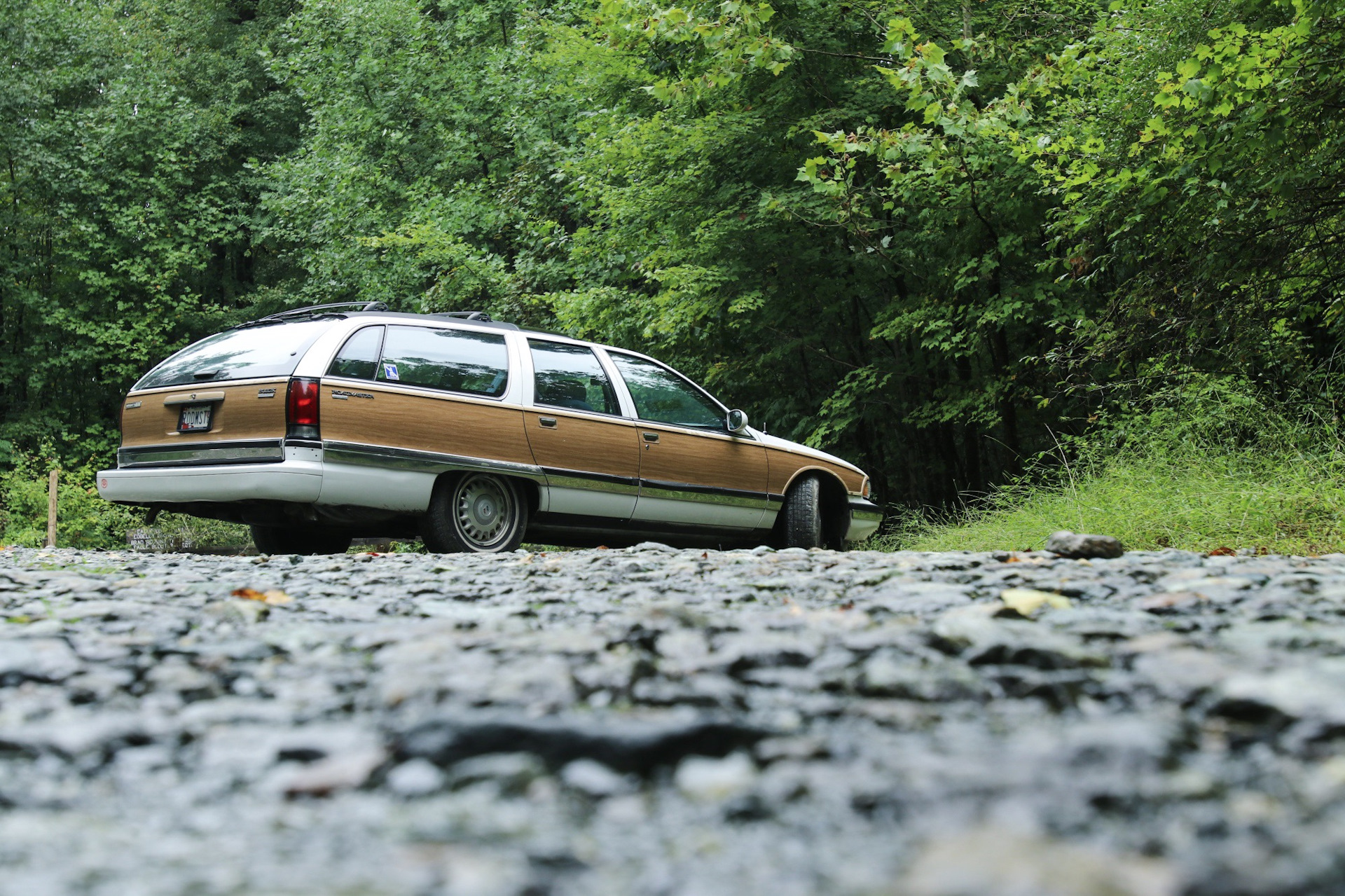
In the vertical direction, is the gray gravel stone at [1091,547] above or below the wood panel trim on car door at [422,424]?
below

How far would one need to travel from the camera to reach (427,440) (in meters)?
6.38

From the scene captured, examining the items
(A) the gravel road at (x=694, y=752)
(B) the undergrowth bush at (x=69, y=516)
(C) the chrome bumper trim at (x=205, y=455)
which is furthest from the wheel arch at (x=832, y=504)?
(B) the undergrowth bush at (x=69, y=516)

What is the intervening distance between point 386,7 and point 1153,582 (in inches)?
887

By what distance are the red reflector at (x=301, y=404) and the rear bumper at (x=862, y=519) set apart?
448cm

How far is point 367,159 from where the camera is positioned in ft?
71.7

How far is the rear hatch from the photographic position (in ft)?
20.0

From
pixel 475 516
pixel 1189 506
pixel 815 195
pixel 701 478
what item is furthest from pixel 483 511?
pixel 815 195

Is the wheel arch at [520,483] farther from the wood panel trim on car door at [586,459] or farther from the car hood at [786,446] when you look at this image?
the car hood at [786,446]

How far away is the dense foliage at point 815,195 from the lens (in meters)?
8.35

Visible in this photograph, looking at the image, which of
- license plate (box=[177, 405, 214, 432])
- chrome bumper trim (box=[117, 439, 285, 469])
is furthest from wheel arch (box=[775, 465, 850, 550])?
license plate (box=[177, 405, 214, 432])

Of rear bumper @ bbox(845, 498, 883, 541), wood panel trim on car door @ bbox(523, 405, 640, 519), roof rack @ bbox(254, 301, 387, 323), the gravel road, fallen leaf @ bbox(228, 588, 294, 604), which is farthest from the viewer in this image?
rear bumper @ bbox(845, 498, 883, 541)

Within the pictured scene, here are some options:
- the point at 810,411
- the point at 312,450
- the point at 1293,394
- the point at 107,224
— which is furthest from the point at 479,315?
the point at 107,224

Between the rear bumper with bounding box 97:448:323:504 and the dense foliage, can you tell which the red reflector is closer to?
the rear bumper with bounding box 97:448:323:504

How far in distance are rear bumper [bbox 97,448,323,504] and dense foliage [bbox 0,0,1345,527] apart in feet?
16.2
